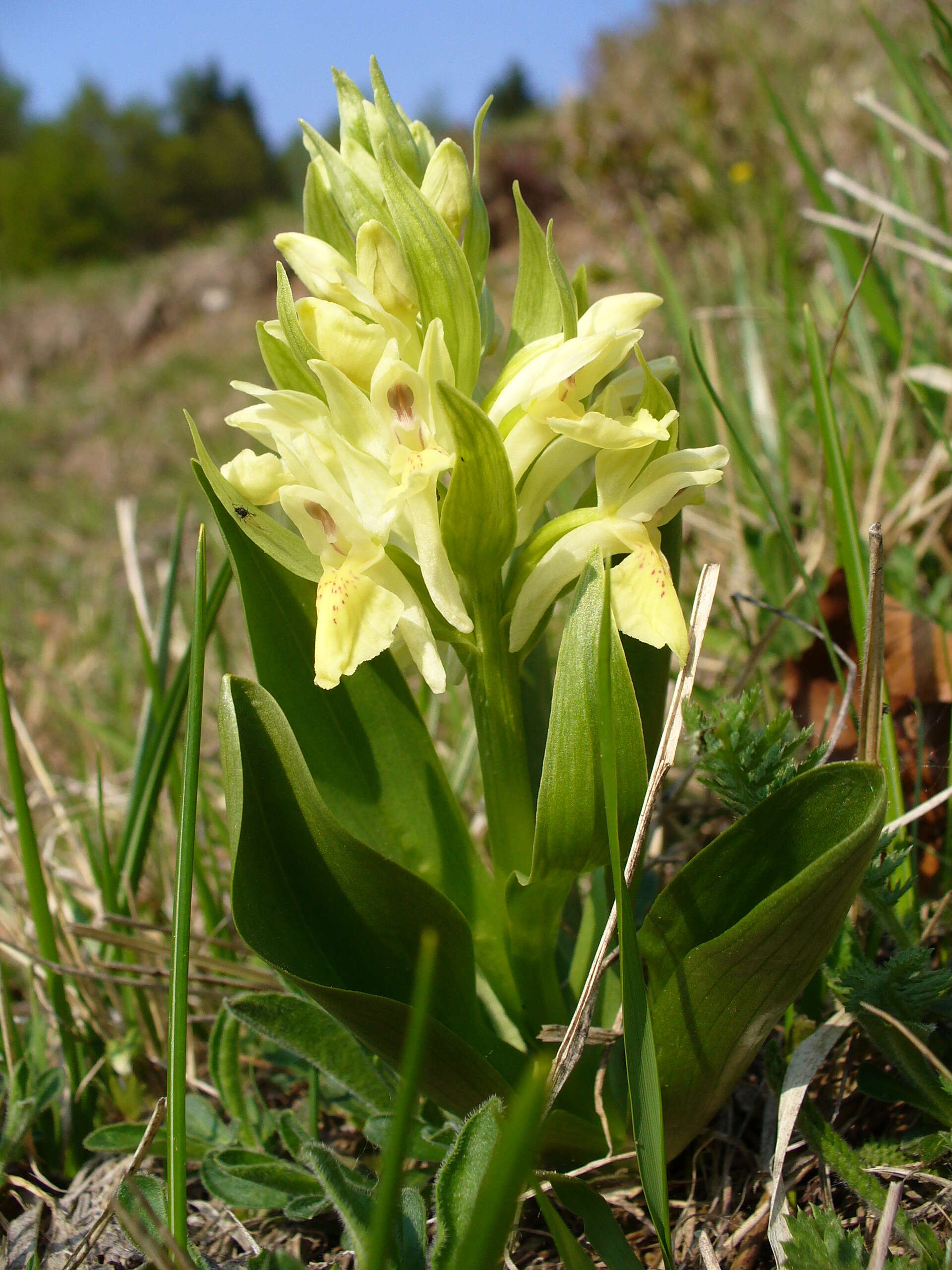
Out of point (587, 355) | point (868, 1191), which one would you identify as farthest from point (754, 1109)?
point (587, 355)

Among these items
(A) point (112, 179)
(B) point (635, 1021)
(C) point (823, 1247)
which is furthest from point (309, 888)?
(A) point (112, 179)

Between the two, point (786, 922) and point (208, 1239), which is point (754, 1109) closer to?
point (786, 922)

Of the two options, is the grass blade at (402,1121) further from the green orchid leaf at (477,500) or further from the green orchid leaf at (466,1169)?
the green orchid leaf at (477,500)

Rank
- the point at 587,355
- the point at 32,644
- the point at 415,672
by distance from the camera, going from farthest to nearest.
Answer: the point at 32,644 < the point at 415,672 < the point at 587,355

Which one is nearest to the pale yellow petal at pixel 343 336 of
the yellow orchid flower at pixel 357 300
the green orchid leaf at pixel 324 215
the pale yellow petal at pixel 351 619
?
the yellow orchid flower at pixel 357 300

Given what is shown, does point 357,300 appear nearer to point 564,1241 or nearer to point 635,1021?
point 635,1021

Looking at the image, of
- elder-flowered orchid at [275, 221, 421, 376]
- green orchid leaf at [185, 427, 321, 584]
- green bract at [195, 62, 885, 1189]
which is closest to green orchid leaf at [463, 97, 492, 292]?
green bract at [195, 62, 885, 1189]

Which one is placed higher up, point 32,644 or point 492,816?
point 32,644
